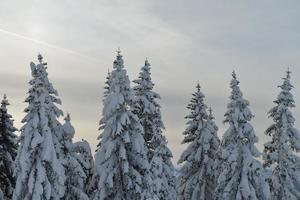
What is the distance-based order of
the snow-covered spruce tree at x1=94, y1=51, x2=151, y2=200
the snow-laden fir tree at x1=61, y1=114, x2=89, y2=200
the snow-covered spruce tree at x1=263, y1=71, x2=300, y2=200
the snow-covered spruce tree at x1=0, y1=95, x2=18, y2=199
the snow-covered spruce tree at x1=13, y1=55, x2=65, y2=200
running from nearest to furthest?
the snow-covered spruce tree at x1=13, y1=55, x2=65, y2=200
the snow-covered spruce tree at x1=94, y1=51, x2=151, y2=200
the snow-laden fir tree at x1=61, y1=114, x2=89, y2=200
the snow-covered spruce tree at x1=0, y1=95, x2=18, y2=199
the snow-covered spruce tree at x1=263, y1=71, x2=300, y2=200

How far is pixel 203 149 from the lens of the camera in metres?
46.8

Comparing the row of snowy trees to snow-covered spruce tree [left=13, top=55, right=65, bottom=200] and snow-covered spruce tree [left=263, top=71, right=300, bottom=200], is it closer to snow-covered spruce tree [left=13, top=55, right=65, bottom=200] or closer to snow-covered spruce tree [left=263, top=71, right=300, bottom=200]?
snow-covered spruce tree [left=263, top=71, right=300, bottom=200]

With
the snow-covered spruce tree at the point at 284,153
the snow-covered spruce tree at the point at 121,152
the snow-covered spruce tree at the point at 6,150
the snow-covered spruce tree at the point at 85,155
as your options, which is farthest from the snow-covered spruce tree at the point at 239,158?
the snow-covered spruce tree at the point at 6,150

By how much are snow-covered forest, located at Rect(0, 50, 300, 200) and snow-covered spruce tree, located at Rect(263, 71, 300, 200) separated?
0.08m

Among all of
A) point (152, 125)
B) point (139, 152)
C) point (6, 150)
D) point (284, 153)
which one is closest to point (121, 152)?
point (139, 152)

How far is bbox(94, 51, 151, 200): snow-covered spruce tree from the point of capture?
35.3 metres

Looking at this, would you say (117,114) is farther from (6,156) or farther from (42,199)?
(6,156)

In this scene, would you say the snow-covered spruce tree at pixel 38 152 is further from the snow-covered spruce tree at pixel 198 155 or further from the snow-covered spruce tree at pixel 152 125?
the snow-covered spruce tree at pixel 198 155

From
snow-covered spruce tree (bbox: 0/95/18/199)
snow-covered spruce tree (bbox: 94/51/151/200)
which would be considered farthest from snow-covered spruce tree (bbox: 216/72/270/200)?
snow-covered spruce tree (bbox: 0/95/18/199)

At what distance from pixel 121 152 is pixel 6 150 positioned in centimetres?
1091

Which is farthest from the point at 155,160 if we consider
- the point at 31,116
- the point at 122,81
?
the point at 31,116

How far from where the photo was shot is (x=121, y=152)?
35219 mm

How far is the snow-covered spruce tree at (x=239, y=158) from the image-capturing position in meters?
41.2

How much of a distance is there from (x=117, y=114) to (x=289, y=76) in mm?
17279
